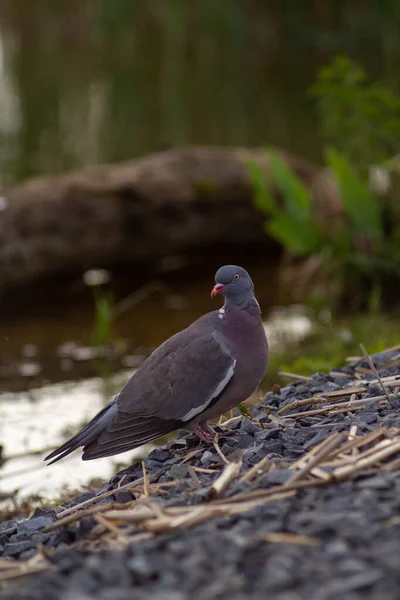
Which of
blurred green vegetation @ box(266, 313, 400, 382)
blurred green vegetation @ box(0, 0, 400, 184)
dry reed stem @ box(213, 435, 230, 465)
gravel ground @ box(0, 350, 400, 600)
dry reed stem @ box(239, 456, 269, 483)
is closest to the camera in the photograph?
gravel ground @ box(0, 350, 400, 600)

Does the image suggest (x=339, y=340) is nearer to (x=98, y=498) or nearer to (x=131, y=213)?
(x=131, y=213)

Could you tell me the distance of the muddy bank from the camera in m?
8.97

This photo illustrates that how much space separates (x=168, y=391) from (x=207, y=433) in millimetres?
237

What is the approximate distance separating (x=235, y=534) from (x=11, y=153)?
35.8 ft

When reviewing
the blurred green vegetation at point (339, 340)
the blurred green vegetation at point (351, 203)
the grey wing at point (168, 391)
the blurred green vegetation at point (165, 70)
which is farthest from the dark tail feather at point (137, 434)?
the blurred green vegetation at point (165, 70)

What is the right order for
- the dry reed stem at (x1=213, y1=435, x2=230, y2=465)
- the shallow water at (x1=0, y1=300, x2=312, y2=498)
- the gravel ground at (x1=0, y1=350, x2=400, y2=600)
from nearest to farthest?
1. the gravel ground at (x1=0, y1=350, x2=400, y2=600)
2. the dry reed stem at (x1=213, y1=435, x2=230, y2=465)
3. the shallow water at (x1=0, y1=300, x2=312, y2=498)

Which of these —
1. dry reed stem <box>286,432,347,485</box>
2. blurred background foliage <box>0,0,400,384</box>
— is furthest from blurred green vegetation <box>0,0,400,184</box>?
dry reed stem <box>286,432,347,485</box>

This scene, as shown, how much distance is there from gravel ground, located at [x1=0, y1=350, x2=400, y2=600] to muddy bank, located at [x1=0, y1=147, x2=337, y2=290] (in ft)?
18.0

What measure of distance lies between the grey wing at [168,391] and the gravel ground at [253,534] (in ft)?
0.48

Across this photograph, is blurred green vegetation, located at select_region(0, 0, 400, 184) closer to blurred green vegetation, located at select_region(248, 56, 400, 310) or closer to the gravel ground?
blurred green vegetation, located at select_region(248, 56, 400, 310)

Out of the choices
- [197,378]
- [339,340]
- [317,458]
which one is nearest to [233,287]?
[197,378]

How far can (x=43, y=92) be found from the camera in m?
17.2

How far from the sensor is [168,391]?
12.5 feet

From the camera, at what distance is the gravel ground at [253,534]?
235cm
